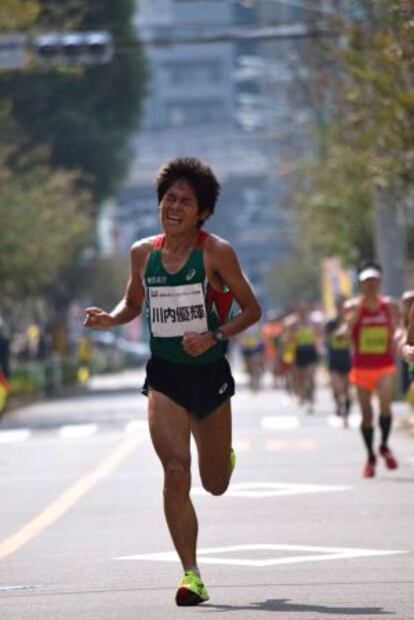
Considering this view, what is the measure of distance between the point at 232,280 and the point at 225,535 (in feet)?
13.1

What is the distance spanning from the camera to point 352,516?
16906mm

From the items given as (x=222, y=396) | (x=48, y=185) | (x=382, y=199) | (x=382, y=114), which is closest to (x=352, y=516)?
(x=222, y=396)

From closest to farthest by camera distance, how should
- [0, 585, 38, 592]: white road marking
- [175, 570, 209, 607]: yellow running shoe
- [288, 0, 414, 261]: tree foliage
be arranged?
1. [175, 570, 209, 607]: yellow running shoe
2. [0, 585, 38, 592]: white road marking
3. [288, 0, 414, 261]: tree foliage

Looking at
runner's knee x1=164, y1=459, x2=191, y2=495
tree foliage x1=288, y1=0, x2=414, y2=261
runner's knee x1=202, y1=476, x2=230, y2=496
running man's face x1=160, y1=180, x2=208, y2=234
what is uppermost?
tree foliage x1=288, y1=0, x2=414, y2=261

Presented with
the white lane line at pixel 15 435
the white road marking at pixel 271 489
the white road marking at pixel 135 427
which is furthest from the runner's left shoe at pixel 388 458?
the white road marking at pixel 135 427

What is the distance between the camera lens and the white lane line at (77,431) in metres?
33.3

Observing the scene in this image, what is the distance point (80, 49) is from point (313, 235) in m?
23.9

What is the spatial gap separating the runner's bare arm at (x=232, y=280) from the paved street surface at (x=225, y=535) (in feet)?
4.17

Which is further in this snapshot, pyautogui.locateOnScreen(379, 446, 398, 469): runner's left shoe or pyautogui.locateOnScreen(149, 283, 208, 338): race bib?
pyautogui.locateOnScreen(379, 446, 398, 469): runner's left shoe

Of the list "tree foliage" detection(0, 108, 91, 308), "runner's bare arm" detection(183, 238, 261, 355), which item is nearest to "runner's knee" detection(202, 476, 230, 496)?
"runner's bare arm" detection(183, 238, 261, 355)

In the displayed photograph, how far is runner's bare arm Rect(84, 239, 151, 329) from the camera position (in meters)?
12.1

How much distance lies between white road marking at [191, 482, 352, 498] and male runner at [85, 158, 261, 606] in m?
7.44

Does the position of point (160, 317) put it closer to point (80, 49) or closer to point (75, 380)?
point (80, 49)

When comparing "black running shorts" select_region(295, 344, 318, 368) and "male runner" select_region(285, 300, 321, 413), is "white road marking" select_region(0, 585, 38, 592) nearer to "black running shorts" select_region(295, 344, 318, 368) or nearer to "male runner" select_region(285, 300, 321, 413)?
"male runner" select_region(285, 300, 321, 413)
